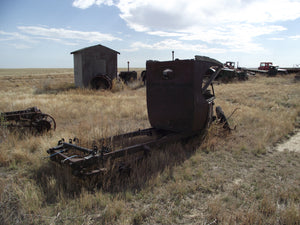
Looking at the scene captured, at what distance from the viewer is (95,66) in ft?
59.7

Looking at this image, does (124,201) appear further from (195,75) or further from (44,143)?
(195,75)

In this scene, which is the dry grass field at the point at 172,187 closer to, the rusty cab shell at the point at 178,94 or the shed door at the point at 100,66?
the rusty cab shell at the point at 178,94

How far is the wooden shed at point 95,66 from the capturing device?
17516 millimetres

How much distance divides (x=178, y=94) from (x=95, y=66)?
563 inches

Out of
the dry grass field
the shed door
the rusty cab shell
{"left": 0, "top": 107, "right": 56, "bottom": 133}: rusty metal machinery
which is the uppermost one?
the shed door

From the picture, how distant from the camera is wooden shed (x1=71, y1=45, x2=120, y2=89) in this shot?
57.5ft

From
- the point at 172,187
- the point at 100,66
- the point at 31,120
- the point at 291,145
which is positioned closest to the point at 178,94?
the point at 172,187

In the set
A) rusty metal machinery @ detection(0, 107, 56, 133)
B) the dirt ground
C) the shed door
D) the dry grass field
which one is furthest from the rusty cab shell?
the shed door

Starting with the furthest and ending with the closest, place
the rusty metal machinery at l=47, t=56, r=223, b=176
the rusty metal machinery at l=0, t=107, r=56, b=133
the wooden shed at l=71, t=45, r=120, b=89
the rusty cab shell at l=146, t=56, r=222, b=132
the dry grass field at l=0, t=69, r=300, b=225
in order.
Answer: the wooden shed at l=71, t=45, r=120, b=89
the rusty metal machinery at l=0, t=107, r=56, b=133
the rusty cab shell at l=146, t=56, r=222, b=132
the rusty metal machinery at l=47, t=56, r=223, b=176
the dry grass field at l=0, t=69, r=300, b=225

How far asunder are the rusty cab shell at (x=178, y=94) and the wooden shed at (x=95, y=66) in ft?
39.5

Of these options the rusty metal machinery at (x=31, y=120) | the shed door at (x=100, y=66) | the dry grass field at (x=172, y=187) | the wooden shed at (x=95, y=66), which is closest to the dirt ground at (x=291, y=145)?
the dry grass field at (x=172, y=187)

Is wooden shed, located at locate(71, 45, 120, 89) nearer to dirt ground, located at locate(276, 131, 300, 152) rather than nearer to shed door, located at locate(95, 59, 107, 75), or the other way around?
shed door, located at locate(95, 59, 107, 75)

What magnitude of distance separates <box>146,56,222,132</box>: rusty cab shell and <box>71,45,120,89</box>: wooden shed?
39.5 ft

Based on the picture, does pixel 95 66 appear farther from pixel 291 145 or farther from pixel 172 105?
pixel 291 145
